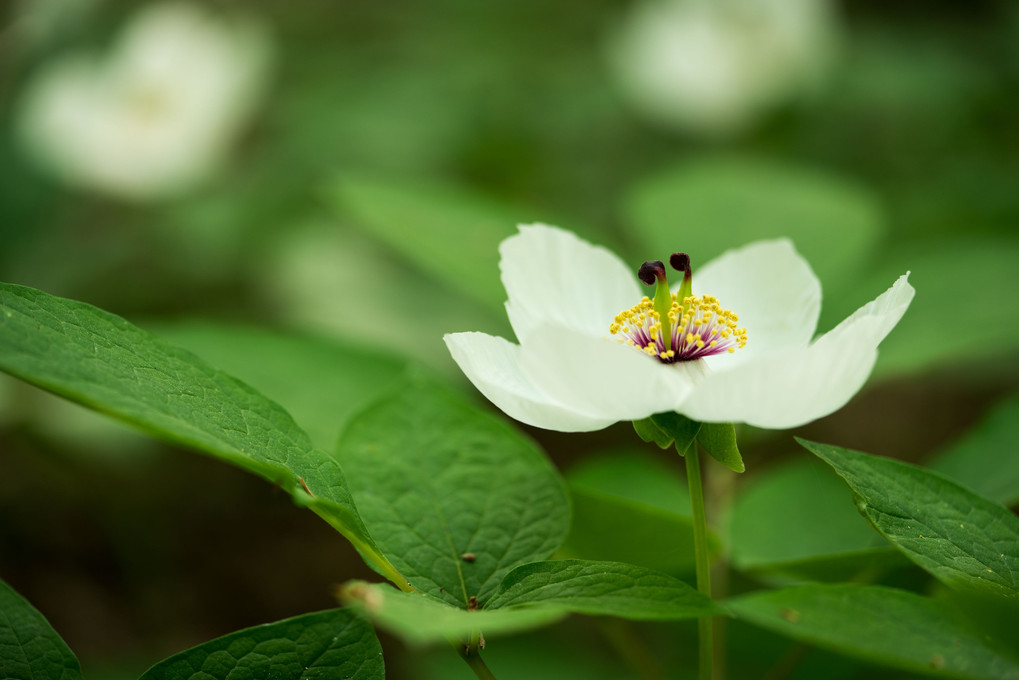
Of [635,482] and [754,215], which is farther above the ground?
[754,215]

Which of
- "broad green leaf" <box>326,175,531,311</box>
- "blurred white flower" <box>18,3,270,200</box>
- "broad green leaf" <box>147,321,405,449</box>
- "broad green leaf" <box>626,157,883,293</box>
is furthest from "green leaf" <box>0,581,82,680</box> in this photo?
"blurred white flower" <box>18,3,270,200</box>

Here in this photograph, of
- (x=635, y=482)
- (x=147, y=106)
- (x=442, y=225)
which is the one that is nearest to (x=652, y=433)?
(x=635, y=482)

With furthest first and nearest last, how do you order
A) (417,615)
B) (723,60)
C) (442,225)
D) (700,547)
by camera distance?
(723,60)
(442,225)
(700,547)
(417,615)

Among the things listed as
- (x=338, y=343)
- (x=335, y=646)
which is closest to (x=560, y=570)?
(x=335, y=646)

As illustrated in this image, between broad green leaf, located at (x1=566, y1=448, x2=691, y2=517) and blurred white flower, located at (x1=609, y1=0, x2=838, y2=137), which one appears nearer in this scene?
broad green leaf, located at (x1=566, y1=448, x2=691, y2=517)

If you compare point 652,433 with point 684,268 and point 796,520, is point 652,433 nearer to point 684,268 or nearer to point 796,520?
point 684,268

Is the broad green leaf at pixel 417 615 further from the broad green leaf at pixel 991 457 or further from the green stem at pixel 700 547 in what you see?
the broad green leaf at pixel 991 457

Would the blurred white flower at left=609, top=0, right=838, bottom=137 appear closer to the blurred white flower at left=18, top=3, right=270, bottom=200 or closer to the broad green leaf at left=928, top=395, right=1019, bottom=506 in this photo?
the blurred white flower at left=18, top=3, right=270, bottom=200
